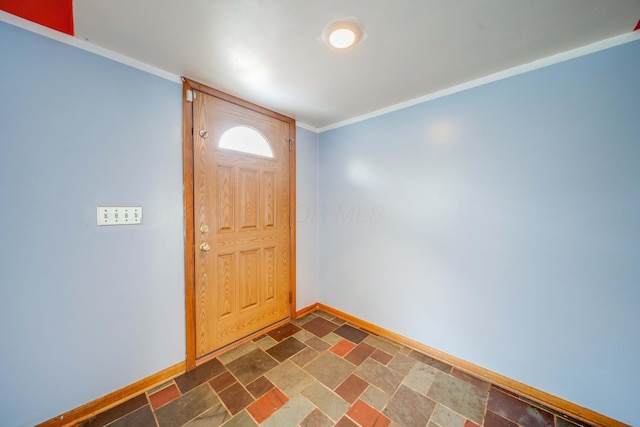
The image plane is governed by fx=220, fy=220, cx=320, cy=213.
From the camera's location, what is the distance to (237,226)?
2.07 m

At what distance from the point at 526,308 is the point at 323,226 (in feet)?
6.47

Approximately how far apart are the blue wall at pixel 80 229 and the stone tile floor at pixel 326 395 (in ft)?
1.07

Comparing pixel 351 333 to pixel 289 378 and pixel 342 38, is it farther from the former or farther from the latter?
pixel 342 38

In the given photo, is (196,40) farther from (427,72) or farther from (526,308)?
(526,308)

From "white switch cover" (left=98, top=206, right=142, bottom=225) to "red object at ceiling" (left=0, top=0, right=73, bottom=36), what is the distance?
3.34 feet

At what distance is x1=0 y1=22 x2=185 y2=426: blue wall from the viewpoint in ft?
3.86

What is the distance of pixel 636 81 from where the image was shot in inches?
49.3

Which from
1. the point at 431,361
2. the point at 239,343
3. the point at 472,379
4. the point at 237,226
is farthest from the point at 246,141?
the point at 472,379

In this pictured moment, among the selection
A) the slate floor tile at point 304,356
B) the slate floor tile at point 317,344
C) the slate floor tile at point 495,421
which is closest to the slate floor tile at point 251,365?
the slate floor tile at point 304,356

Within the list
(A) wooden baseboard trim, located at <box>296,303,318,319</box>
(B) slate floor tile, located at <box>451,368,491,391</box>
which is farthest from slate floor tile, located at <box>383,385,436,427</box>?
(A) wooden baseboard trim, located at <box>296,303,318,319</box>

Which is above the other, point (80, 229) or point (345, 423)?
point (80, 229)

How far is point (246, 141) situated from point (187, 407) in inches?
82.2

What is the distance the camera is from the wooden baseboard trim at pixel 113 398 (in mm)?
1302

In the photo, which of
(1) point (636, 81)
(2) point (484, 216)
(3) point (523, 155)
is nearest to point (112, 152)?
(2) point (484, 216)
